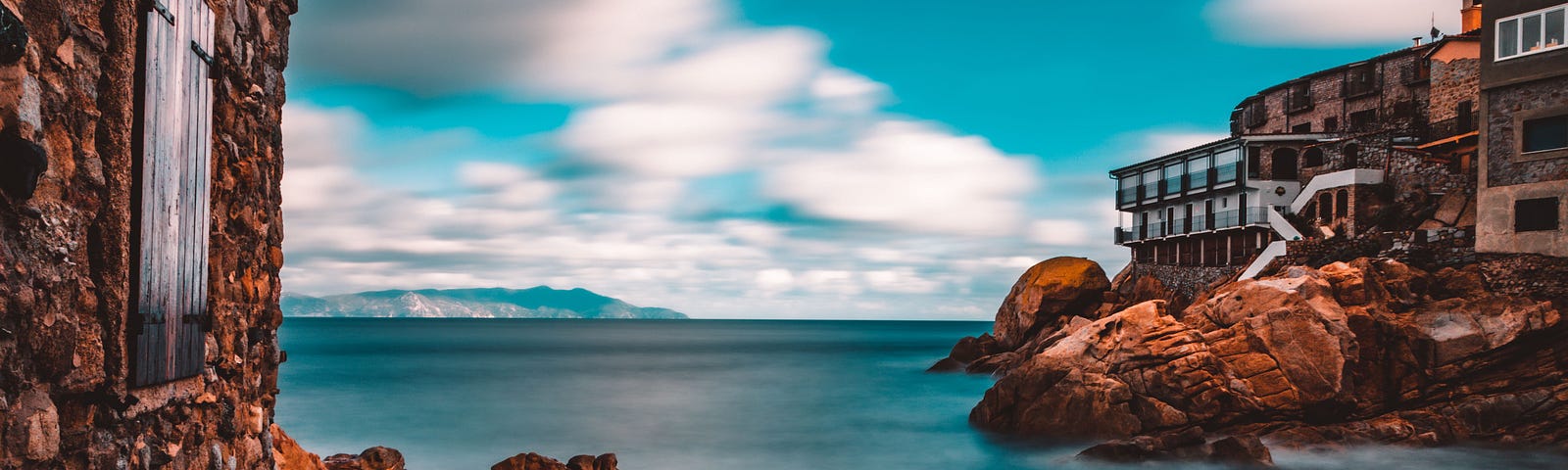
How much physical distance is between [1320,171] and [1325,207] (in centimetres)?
432

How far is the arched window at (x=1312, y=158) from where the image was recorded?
55906 mm

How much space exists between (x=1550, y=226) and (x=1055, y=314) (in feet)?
87.6

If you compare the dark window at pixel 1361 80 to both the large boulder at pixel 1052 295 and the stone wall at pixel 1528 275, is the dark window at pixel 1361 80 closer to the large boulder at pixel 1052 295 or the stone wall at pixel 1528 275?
the large boulder at pixel 1052 295

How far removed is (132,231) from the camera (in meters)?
5.24

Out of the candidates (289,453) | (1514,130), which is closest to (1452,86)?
(1514,130)

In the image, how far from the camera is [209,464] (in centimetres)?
666

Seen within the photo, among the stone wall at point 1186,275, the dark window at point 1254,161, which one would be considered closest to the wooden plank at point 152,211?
the stone wall at point 1186,275

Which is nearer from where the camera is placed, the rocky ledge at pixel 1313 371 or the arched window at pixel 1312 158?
the rocky ledge at pixel 1313 371

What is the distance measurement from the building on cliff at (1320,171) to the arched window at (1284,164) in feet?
0.22

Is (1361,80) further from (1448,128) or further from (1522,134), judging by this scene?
(1522,134)

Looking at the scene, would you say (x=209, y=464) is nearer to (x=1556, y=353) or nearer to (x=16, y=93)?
A: (x=16, y=93)

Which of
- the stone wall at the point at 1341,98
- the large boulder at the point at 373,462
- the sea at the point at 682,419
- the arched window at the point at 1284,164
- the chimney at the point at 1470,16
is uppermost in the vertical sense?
the chimney at the point at 1470,16

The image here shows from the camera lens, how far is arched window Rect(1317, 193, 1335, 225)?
50.3 meters

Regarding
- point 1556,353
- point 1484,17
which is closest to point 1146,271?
point 1484,17
